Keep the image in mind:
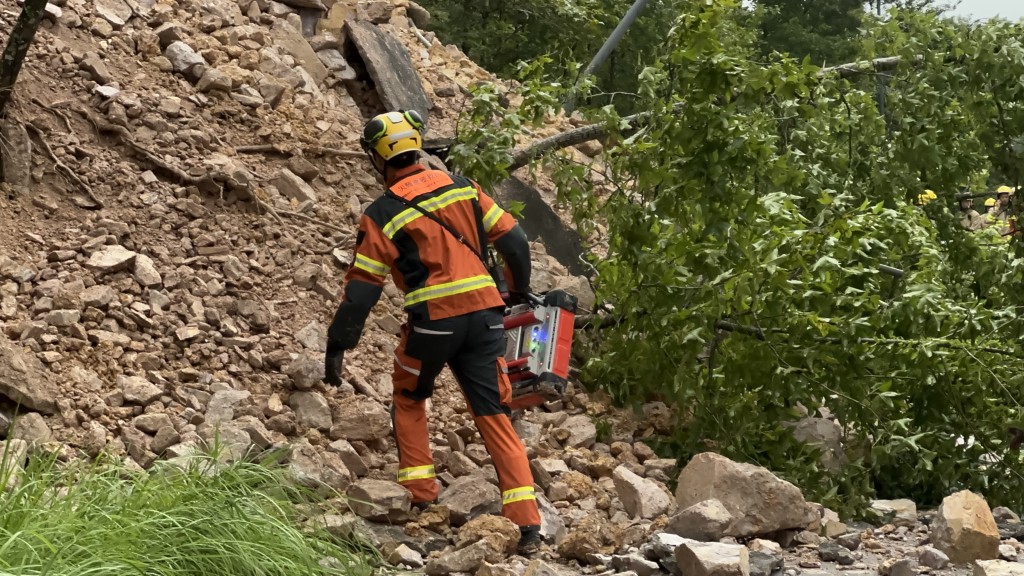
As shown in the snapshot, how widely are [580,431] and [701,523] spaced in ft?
5.61

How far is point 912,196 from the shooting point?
787 centimetres

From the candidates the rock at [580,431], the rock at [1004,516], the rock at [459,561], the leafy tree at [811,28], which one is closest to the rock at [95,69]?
the rock at [580,431]

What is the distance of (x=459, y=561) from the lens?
497cm

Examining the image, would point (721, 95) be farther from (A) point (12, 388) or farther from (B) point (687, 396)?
(A) point (12, 388)

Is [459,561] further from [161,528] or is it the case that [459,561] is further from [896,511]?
[896,511]

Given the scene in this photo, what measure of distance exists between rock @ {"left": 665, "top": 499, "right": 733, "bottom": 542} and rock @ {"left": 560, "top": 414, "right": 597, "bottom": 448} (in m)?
1.51

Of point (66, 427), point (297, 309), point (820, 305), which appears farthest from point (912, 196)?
point (66, 427)

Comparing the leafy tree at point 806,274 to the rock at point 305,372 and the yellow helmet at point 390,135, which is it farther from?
the rock at point 305,372

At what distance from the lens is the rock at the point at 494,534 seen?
204 inches

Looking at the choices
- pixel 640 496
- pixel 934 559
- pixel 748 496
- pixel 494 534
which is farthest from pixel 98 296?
pixel 934 559

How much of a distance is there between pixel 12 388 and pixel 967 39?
5.33 m

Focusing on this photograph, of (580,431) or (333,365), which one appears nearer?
(333,365)

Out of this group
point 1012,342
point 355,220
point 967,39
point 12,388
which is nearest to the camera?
point 12,388

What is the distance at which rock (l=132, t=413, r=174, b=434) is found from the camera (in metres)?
5.78
